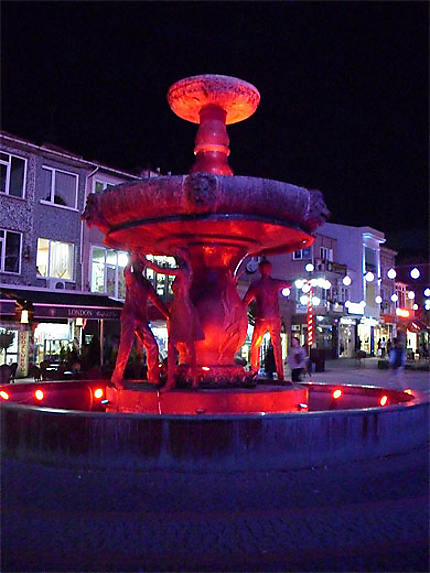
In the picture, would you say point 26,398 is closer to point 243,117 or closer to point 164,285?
point 243,117

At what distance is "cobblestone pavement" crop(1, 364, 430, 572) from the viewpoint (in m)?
4.40

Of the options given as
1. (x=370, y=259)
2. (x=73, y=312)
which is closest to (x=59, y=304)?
(x=73, y=312)

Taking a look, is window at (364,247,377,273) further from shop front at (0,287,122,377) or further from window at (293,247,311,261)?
shop front at (0,287,122,377)

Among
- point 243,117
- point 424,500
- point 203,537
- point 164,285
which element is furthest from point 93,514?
point 164,285

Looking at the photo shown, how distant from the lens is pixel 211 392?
28.7ft

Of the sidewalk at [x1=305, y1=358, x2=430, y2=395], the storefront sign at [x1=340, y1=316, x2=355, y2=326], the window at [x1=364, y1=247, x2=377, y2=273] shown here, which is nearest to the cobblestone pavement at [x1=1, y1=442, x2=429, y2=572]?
the sidewalk at [x1=305, y1=358, x2=430, y2=395]

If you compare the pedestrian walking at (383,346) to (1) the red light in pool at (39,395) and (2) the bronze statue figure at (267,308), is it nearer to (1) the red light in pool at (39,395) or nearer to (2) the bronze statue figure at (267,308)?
(2) the bronze statue figure at (267,308)

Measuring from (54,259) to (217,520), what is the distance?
24741 millimetres

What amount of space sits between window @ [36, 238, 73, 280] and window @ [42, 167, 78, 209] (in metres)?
1.84

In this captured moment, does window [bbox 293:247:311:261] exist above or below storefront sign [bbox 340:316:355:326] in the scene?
above

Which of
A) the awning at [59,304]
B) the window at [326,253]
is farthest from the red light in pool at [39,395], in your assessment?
the window at [326,253]

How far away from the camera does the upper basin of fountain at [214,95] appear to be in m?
9.98

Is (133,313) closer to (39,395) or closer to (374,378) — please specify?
(39,395)

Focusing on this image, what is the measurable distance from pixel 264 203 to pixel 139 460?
3.85 meters
